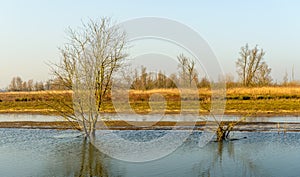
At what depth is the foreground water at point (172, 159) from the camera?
9.91m

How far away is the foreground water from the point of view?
32.5ft

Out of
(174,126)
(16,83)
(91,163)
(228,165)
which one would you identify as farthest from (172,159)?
(16,83)

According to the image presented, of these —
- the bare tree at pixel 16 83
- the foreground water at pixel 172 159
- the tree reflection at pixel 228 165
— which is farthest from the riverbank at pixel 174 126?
the bare tree at pixel 16 83

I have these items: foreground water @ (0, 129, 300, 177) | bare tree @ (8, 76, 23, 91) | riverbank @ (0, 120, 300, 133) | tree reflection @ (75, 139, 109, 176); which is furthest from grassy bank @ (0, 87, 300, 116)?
bare tree @ (8, 76, 23, 91)

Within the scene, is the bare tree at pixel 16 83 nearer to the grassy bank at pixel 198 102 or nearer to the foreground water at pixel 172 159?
the grassy bank at pixel 198 102

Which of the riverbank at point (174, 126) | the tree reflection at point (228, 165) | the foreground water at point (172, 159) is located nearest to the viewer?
the tree reflection at point (228, 165)

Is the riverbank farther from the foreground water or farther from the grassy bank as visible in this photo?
the grassy bank

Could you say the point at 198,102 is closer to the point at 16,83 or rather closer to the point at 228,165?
the point at 228,165

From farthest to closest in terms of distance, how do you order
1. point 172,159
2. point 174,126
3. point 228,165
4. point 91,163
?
point 174,126
point 172,159
point 91,163
point 228,165

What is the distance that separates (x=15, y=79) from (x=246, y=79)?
217 ft

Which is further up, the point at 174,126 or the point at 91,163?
the point at 174,126

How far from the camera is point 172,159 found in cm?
1135

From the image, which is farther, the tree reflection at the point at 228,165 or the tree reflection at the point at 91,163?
the tree reflection at the point at 91,163

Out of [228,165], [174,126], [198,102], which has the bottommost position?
[228,165]
